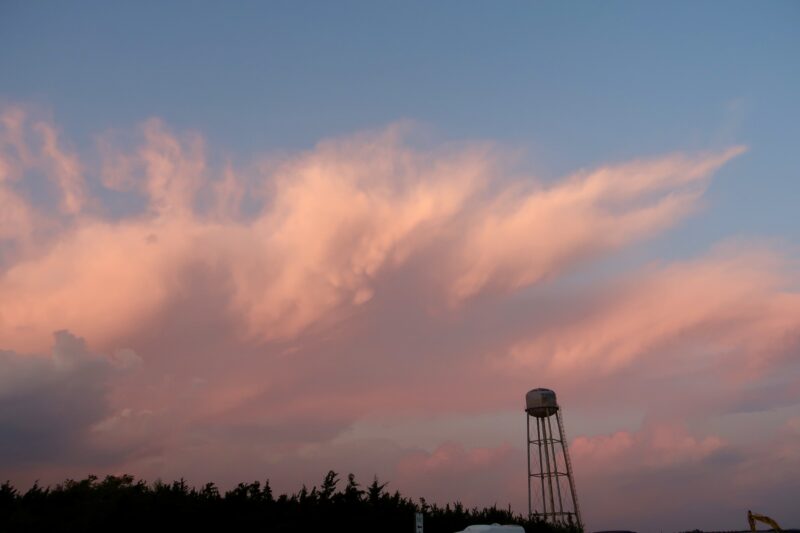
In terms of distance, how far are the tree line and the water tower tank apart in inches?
795

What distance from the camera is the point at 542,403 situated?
64750 millimetres

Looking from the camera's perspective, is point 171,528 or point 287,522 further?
point 287,522

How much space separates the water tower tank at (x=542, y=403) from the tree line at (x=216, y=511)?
20202mm

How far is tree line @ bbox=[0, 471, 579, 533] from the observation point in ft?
110

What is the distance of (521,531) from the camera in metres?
35.1

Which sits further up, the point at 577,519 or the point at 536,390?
the point at 536,390

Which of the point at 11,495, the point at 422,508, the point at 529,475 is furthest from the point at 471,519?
the point at 11,495

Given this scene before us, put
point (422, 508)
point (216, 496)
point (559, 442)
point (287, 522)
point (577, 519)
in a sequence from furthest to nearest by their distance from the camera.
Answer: point (559, 442) → point (577, 519) → point (422, 508) → point (216, 496) → point (287, 522)

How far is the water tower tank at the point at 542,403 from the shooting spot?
6481 cm

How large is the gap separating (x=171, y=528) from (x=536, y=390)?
39564 mm

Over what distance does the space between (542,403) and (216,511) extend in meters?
36.0

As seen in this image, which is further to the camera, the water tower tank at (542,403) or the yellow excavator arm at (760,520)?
the water tower tank at (542,403)

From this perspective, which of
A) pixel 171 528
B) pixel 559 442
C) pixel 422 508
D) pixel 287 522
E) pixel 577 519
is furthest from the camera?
pixel 559 442

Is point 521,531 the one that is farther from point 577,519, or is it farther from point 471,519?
point 577,519
